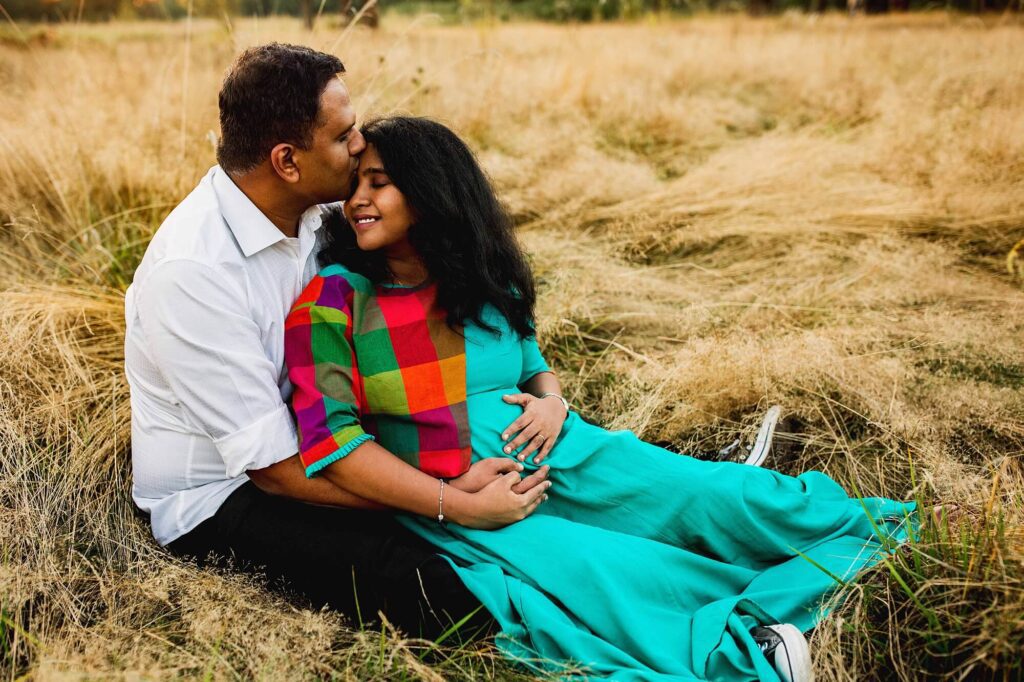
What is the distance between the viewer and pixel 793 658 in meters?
1.74

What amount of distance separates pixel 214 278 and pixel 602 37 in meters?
7.07

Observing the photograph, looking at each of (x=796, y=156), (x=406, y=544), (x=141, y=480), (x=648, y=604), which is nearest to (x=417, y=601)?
(x=406, y=544)

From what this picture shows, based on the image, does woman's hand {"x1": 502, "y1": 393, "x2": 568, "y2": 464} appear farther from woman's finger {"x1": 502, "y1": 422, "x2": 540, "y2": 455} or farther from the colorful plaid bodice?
the colorful plaid bodice

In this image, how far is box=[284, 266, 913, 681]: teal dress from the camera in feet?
5.92

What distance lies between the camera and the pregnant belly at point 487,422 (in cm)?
211

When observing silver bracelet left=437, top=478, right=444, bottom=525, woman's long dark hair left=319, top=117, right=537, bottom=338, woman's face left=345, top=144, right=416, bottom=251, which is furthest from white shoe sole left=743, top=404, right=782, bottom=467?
woman's face left=345, top=144, right=416, bottom=251

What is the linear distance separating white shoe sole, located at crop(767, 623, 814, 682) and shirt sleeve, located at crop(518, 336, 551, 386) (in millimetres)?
1051

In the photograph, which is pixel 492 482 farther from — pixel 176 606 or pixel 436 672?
pixel 176 606

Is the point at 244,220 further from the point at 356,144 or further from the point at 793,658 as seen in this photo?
the point at 793,658

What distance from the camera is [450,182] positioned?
2105 mm

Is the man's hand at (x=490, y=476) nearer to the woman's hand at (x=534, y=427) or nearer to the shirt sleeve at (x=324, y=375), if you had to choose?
the woman's hand at (x=534, y=427)

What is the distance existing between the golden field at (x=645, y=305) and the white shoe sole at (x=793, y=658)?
4cm

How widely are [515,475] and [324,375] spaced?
557 mm

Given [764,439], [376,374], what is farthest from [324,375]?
[764,439]
